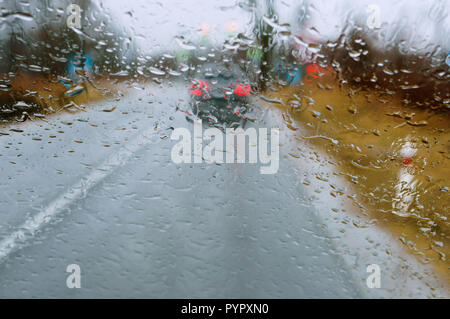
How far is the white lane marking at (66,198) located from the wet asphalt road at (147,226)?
0.01 m

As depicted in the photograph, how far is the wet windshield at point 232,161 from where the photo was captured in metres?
2.28

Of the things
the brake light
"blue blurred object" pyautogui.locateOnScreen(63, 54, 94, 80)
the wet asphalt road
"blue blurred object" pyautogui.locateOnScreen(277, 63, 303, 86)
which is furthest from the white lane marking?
"blue blurred object" pyautogui.locateOnScreen(277, 63, 303, 86)

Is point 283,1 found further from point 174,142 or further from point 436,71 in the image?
point 174,142

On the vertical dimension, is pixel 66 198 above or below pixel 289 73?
below

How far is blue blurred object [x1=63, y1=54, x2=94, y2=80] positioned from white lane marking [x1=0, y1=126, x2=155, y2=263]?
117 centimetres

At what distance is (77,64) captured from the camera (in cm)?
363

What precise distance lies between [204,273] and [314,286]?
71 centimetres

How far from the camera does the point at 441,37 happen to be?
2.78 metres

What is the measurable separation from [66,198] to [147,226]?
43.9 inches

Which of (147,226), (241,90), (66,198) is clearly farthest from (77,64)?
(241,90)

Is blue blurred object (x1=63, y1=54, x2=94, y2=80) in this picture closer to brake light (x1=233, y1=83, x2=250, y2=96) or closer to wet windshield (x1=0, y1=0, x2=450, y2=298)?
wet windshield (x1=0, y1=0, x2=450, y2=298)

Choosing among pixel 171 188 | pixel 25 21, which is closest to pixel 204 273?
pixel 171 188

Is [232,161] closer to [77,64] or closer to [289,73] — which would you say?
[289,73]

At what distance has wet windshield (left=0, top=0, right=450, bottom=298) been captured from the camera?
2275 millimetres
